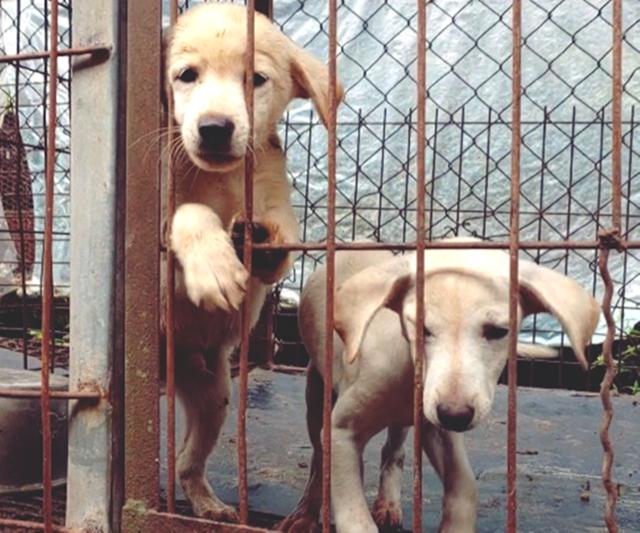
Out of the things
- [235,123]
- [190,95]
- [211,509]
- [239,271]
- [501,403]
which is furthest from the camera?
[501,403]

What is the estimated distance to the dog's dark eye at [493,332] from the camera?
2146mm

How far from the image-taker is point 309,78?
9.20 ft

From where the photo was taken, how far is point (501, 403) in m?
4.66

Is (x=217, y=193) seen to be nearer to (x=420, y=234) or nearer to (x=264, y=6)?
(x=420, y=234)

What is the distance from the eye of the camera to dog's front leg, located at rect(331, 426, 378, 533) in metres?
2.28

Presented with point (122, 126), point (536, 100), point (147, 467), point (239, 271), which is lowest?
point (147, 467)

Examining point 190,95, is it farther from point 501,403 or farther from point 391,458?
point 501,403

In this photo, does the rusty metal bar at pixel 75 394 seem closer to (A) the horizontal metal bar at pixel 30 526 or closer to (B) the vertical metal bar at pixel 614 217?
(A) the horizontal metal bar at pixel 30 526

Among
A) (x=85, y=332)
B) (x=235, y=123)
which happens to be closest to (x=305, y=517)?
(x=85, y=332)

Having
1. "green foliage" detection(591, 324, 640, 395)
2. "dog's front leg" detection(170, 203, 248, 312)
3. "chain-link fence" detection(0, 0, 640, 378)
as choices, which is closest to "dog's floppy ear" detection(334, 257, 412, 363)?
"dog's front leg" detection(170, 203, 248, 312)

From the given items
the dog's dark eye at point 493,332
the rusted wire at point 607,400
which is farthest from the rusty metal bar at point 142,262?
the rusted wire at point 607,400

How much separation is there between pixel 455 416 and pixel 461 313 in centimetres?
26

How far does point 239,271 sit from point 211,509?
0.87m

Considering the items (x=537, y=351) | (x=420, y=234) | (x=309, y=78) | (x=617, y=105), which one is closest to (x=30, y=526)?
(x=420, y=234)
